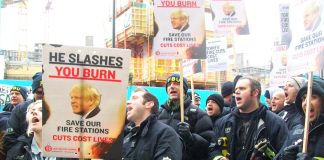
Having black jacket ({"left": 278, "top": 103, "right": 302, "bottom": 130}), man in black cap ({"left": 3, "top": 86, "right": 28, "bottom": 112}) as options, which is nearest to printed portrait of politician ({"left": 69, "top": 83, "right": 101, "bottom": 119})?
black jacket ({"left": 278, "top": 103, "right": 302, "bottom": 130})

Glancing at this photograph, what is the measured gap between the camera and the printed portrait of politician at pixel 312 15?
5.12 m

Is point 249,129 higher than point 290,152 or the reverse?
higher

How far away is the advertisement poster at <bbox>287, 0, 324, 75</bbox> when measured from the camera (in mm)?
5066

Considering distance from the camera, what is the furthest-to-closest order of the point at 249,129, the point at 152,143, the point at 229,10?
the point at 229,10, the point at 249,129, the point at 152,143

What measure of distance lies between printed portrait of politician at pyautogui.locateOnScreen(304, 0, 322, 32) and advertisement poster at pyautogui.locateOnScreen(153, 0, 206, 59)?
1.55 m

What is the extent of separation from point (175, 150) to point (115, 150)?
1010mm

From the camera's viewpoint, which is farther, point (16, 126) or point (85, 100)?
point (16, 126)

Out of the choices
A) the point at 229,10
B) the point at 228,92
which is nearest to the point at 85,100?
the point at 228,92

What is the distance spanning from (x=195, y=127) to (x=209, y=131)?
186 millimetres

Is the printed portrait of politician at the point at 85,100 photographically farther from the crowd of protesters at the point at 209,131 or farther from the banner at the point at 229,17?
the banner at the point at 229,17

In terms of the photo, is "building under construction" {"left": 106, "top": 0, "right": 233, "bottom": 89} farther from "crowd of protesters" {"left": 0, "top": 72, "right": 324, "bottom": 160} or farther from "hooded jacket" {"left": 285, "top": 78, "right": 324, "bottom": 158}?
"hooded jacket" {"left": 285, "top": 78, "right": 324, "bottom": 158}

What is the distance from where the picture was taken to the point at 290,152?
179 inches

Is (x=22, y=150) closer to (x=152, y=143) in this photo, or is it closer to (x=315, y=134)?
(x=152, y=143)

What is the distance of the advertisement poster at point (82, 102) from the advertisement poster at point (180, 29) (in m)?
2.40
